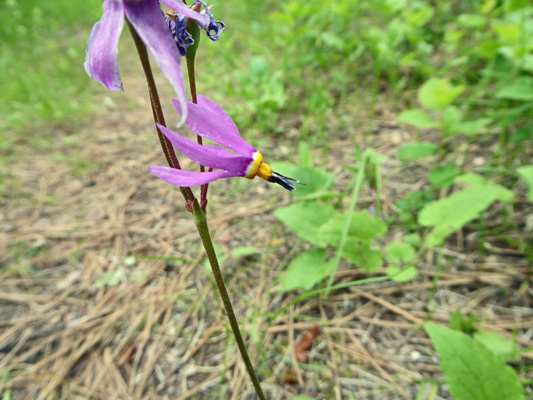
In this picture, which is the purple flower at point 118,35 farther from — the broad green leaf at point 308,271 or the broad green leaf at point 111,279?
the broad green leaf at point 111,279

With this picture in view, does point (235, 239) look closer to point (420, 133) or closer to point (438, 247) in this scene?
point (438, 247)

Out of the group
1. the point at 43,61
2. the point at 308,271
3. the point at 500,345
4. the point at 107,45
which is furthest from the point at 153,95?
Result: the point at 43,61

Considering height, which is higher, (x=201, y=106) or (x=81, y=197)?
(x=81, y=197)

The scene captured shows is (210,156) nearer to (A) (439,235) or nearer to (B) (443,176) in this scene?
(A) (439,235)

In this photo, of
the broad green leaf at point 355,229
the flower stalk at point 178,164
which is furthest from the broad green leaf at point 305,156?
the flower stalk at point 178,164

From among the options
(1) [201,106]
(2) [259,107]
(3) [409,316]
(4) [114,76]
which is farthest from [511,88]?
(4) [114,76]

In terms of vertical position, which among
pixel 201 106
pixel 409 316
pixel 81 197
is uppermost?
pixel 81 197
